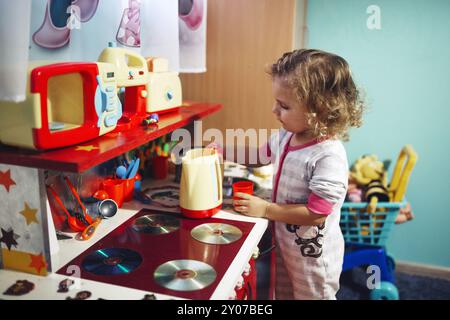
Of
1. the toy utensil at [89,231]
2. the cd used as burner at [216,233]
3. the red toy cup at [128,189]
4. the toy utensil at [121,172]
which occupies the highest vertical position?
the toy utensil at [121,172]

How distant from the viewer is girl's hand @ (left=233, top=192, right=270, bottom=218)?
3.85 ft

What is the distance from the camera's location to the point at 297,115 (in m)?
1.12

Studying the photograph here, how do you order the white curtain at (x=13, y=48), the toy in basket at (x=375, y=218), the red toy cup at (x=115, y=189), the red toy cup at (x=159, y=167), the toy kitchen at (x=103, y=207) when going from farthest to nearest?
the toy in basket at (x=375, y=218) < the red toy cup at (x=159, y=167) < the red toy cup at (x=115, y=189) < the toy kitchen at (x=103, y=207) < the white curtain at (x=13, y=48)

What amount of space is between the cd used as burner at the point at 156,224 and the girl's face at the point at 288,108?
→ 418mm

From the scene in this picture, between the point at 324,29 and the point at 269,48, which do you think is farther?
the point at 324,29

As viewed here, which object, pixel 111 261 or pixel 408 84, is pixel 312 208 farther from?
pixel 408 84

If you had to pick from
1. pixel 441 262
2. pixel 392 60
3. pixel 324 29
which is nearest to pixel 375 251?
pixel 441 262

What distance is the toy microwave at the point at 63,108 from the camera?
2.65ft

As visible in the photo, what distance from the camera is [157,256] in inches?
37.7

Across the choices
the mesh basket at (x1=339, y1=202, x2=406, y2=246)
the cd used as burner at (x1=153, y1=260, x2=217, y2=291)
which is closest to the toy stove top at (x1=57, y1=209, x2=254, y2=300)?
the cd used as burner at (x1=153, y1=260, x2=217, y2=291)

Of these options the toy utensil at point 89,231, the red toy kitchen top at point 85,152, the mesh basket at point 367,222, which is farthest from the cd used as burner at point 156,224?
the mesh basket at point 367,222

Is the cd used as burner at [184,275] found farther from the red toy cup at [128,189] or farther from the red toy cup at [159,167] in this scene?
the red toy cup at [159,167]

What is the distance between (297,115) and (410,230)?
143 centimetres
